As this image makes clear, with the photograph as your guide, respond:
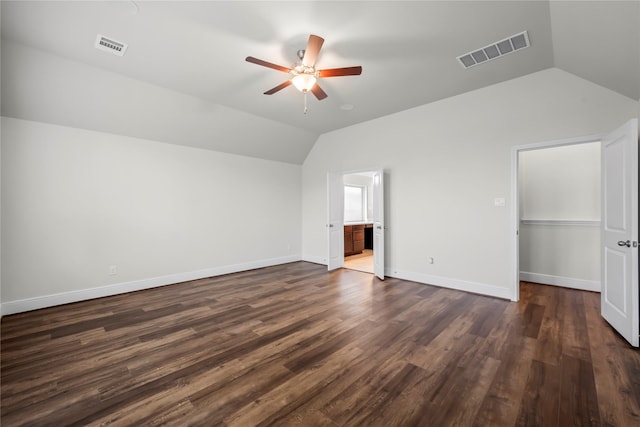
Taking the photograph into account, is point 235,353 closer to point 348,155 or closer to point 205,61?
point 205,61

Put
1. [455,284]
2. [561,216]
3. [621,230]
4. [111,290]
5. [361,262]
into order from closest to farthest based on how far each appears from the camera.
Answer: [621,230] → [111,290] → [455,284] → [561,216] → [361,262]

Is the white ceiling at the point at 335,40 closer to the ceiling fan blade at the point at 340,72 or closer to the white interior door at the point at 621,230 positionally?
the ceiling fan blade at the point at 340,72

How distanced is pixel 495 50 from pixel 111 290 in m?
6.33

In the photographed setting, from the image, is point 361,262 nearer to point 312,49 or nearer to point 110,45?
point 312,49

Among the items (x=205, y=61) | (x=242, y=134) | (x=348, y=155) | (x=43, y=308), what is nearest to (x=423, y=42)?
(x=205, y=61)

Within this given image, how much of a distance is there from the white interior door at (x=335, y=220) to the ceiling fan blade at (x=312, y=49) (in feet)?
11.0

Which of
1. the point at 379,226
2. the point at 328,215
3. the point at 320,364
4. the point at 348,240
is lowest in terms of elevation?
the point at 320,364

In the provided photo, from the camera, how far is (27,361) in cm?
238

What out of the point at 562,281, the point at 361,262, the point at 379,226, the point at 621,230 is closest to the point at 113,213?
the point at 379,226

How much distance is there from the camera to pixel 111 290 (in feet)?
13.8

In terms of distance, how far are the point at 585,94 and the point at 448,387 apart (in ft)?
13.0

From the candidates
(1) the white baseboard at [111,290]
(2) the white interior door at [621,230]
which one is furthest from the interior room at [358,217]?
(2) the white interior door at [621,230]

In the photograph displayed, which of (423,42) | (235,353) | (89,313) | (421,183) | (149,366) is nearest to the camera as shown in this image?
(149,366)

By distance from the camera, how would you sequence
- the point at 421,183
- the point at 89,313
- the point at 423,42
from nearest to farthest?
1. the point at 423,42
2. the point at 89,313
3. the point at 421,183
